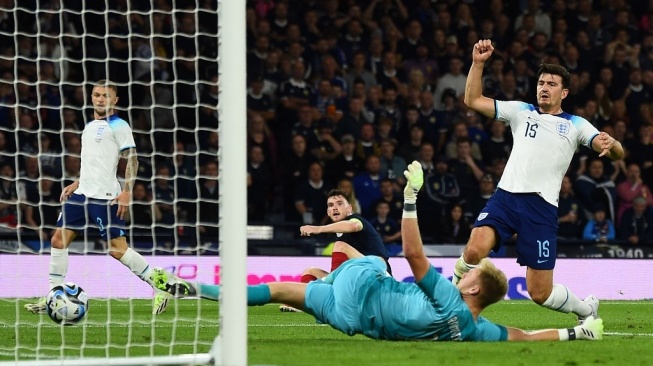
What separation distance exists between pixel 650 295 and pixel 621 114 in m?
4.08

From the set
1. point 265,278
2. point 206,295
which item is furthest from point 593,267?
point 206,295

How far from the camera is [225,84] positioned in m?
6.68

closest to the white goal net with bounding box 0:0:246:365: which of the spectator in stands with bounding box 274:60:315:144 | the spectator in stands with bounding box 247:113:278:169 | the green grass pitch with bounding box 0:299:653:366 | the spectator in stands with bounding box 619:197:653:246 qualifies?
the green grass pitch with bounding box 0:299:653:366

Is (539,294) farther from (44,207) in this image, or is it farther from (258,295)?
(44,207)

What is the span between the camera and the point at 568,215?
1739 centimetres

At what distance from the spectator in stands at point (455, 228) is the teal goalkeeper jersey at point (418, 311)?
892 cm

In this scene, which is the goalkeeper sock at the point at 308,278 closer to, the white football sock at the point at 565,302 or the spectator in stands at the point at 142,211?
the white football sock at the point at 565,302

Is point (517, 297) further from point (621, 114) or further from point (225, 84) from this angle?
point (225, 84)

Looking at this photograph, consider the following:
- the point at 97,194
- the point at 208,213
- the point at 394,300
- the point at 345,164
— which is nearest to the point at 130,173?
the point at 97,194

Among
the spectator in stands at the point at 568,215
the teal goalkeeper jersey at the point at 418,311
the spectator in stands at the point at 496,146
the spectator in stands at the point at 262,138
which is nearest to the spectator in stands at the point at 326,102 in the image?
the spectator in stands at the point at 262,138

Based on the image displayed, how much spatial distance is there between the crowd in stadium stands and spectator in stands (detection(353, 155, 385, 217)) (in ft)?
0.07

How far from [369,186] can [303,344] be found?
8.82 meters

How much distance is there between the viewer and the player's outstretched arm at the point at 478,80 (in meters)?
9.30

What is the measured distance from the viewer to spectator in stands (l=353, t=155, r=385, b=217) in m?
17.0
